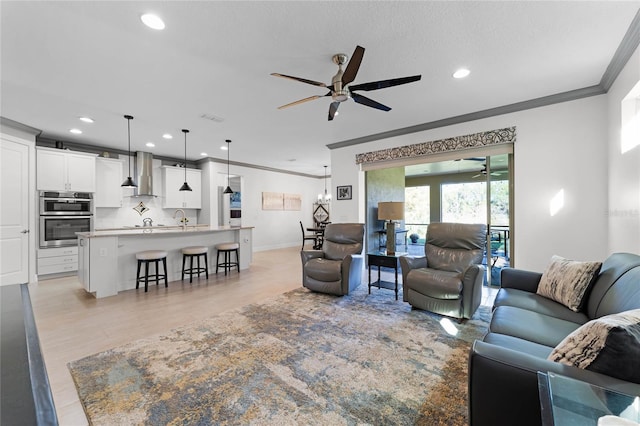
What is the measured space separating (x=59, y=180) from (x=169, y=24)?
473 centimetres

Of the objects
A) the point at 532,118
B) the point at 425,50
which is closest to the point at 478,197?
the point at 532,118

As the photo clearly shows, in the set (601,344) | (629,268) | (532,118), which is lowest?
(601,344)

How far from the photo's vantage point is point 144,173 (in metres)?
6.21

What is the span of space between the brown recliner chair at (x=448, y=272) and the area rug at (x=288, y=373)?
20 cm

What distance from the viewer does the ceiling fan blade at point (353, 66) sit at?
1946mm

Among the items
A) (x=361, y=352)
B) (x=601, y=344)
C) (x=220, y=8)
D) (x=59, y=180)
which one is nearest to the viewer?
(x=601, y=344)

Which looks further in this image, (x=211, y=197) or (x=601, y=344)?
(x=211, y=197)

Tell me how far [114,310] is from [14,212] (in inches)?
111

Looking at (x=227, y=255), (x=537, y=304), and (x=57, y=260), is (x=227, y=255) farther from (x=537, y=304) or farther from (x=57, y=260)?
(x=537, y=304)

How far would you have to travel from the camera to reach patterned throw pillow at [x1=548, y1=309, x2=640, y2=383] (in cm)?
94

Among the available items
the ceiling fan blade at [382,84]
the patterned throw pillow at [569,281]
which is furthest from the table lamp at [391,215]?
the ceiling fan blade at [382,84]

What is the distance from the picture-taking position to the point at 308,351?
2.27m

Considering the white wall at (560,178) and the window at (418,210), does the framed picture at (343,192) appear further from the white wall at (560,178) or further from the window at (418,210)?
the window at (418,210)

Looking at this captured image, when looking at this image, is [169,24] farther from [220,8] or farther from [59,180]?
[59,180]
